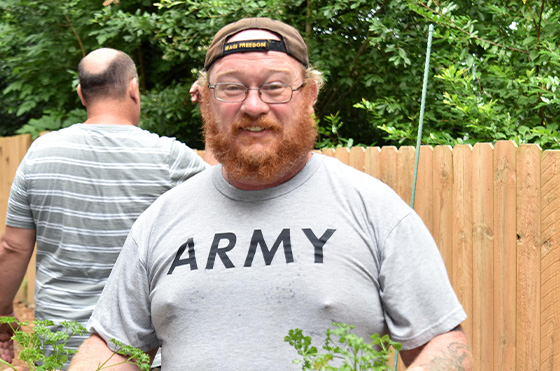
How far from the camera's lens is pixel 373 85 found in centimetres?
650

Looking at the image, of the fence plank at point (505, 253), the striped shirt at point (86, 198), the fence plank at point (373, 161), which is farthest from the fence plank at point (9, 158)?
the fence plank at point (505, 253)

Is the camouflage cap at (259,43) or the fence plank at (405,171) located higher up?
the camouflage cap at (259,43)

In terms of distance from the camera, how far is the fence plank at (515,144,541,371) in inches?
147

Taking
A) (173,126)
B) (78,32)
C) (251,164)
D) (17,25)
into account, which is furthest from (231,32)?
(17,25)

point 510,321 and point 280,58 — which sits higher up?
point 280,58

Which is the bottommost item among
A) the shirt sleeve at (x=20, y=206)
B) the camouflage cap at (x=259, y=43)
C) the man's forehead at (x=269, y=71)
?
the shirt sleeve at (x=20, y=206)

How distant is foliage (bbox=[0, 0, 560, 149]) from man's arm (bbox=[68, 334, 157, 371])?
3.11 metres

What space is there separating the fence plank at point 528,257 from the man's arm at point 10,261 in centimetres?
243

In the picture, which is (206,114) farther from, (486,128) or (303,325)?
(486,128)

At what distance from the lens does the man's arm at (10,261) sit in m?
3.01

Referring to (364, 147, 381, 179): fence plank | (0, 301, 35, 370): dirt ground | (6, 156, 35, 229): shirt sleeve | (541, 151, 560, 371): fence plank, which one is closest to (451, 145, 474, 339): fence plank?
(541, 151, 560, 371): fence plank

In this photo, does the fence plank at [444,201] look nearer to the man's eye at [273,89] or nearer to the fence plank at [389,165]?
the fence plank at [389,165]

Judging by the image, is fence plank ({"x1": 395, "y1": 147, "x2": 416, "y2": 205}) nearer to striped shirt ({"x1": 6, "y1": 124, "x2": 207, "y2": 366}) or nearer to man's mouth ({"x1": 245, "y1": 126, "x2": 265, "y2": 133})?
striped shirt ({"x1": 6, "y1": 124, "x2": 207, "y2": 366})

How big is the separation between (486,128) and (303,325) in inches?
124
